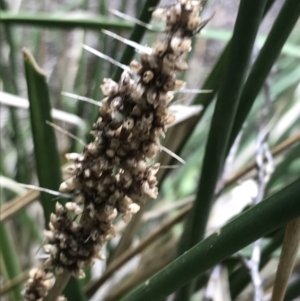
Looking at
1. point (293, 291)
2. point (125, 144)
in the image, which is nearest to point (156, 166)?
point (125, 144)

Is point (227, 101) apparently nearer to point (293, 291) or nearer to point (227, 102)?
point (227, 102)

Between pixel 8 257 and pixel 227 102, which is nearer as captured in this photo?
pixel 227 102

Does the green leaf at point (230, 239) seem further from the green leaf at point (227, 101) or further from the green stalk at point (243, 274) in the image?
the green stalk at point (243, 274)

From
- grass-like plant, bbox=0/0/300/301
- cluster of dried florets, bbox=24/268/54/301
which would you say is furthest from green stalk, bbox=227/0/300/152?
cluster of dried florets, bbox=24/268/54/301

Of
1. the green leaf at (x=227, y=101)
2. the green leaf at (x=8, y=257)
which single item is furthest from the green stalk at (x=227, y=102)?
the green leaf at (x=8, y=257)

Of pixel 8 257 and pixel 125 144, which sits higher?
pixel 8 257

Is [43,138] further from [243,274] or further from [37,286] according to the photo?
[243,274]

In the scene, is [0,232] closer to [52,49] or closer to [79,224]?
[79,224]
